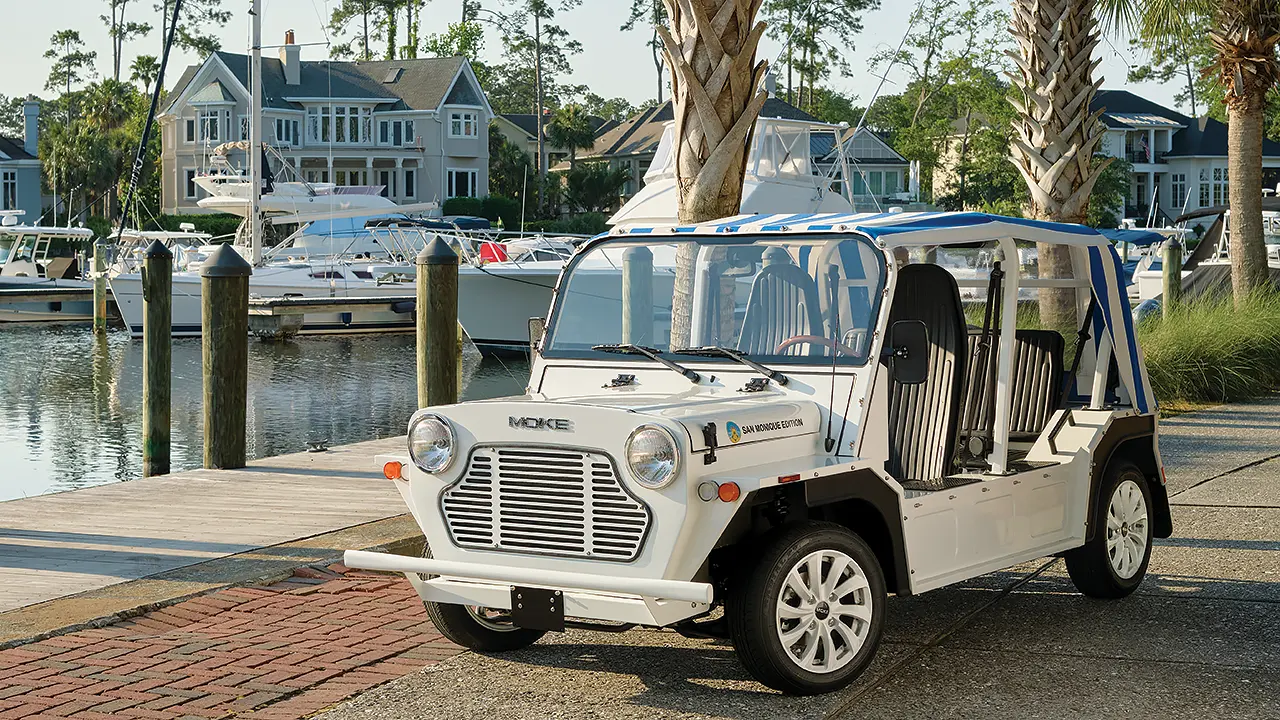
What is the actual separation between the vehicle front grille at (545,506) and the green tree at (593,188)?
209 feet

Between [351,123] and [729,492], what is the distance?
6627 centimetres

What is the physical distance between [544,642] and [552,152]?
80.9 m

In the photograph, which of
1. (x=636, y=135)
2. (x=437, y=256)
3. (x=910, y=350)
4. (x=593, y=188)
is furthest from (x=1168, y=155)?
(x=910, y=350)

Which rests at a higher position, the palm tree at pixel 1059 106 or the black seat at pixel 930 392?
the palm tree at pixel 1059 106

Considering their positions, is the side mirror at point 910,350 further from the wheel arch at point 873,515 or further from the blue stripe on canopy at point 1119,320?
the blue stripe on canopy at point 1119,320

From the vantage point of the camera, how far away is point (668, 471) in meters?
5.29

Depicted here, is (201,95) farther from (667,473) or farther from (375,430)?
(667,473)

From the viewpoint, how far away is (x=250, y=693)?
5.71 m

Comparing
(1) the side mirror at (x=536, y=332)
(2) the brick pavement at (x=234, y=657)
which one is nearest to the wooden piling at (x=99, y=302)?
(2) the brick pavement at (x=234, y=657)

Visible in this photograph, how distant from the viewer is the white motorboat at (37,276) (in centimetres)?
4119

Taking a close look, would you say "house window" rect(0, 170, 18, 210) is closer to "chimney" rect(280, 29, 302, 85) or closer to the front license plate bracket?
"chimney" rect(280, 29, 302, 85)

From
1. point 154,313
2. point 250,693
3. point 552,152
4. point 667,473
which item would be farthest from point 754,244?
point 552,152

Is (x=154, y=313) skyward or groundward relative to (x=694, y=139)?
groundward

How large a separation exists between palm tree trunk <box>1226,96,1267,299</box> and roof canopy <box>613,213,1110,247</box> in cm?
1443
